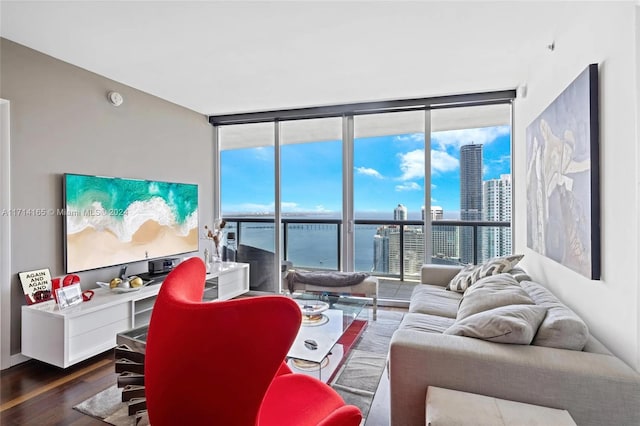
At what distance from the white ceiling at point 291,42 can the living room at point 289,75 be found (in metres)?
0.01

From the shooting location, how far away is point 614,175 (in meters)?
1.53

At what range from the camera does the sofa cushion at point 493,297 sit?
190cm

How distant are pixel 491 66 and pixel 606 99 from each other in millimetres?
1606

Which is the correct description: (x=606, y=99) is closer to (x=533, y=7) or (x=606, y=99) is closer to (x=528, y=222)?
(x=533, y=7)

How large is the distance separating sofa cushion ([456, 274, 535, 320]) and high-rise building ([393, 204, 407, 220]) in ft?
6.43

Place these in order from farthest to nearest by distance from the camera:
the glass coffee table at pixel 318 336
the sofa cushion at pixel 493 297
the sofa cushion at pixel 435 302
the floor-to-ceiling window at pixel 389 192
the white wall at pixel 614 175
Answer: the floor-to-ceiling window at pixel 389 192 → the sofa cushion at pixel 435 302 → the glass coffee table at pixel 318 336 → the sofa cushion at pixel 493 297 → the white wall at pixel 614 175

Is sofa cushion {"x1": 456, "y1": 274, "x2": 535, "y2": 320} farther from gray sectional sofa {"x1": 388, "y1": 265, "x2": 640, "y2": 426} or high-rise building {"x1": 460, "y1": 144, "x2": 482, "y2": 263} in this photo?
high-rise building {"x1": 460, "y1": 144, "x2": 482, "y2": 263}

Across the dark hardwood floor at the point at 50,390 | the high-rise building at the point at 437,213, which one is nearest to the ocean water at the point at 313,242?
the high-rise building at the point at 437,213

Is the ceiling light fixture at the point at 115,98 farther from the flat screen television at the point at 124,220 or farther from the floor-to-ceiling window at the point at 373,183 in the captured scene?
the floor-to-ceiling window at the point at 373,183

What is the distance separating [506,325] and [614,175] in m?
0.87

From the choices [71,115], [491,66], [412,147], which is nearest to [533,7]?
[491,66]

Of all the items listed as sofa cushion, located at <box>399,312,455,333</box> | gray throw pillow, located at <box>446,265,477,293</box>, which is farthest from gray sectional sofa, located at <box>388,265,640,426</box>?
gray throw pillow, located at <box>446,265,477,293</box>

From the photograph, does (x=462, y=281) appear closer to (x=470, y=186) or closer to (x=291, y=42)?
(x=470, y=186)

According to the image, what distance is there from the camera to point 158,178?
12.5 ft
